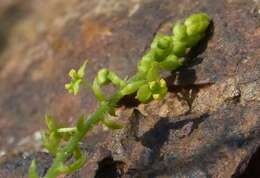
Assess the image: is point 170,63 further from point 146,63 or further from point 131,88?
point 131,88

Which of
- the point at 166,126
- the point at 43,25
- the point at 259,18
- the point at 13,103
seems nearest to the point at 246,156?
the point at 166,126

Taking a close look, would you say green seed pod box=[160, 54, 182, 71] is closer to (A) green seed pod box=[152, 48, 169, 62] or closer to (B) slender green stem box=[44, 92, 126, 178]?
(A) green seed pod box=[152, 48, 169, 62]

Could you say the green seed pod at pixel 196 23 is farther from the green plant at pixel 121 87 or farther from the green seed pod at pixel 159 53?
the green seed pod at pixel 159 53

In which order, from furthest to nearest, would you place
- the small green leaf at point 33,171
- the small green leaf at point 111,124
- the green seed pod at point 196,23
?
the green seed pod at point 196,23 → the small green leaf at point 111,124 → the small green leaf at point 33,171

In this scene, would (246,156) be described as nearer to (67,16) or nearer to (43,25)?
(67,16)

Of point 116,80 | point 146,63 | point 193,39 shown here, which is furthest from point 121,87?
point 193,39

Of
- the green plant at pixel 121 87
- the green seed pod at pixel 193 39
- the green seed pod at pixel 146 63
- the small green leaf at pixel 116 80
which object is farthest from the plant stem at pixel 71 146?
the green seed pod at pixel 193 39

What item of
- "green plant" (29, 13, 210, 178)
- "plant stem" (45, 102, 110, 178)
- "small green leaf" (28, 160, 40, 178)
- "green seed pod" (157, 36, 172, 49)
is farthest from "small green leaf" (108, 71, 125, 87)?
"small green leaf" (28, 160, 40, 178)
